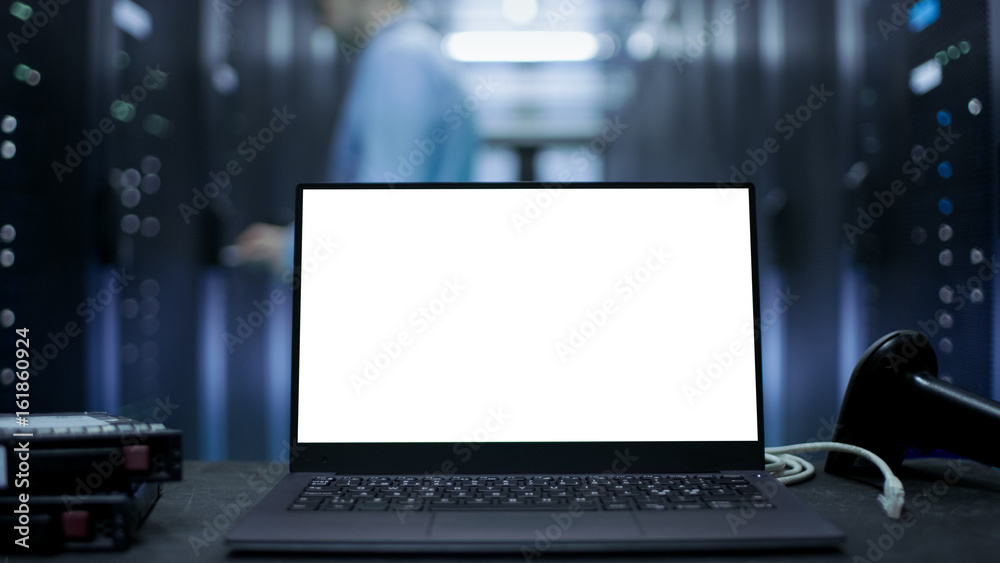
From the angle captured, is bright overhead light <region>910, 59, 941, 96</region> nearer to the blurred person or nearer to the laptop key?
the blurred person

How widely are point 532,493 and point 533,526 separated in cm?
7

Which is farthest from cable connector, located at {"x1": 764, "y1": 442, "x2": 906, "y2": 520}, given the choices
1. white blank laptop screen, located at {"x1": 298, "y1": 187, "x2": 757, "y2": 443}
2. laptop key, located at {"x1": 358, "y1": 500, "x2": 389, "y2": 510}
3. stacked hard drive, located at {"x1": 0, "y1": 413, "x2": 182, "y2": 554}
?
stacked hard drive, located at {"x1": 0, "y1": 413, "x2": 182, "y2": 554}

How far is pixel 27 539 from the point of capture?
51cm

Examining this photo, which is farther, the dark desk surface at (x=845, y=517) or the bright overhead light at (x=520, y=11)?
the bright overhead light at (x=520, y=11)

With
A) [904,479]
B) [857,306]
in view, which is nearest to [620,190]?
[904,479]

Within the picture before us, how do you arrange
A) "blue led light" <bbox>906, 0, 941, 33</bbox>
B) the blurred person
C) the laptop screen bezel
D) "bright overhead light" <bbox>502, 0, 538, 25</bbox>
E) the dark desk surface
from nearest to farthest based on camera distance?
the dark desk surface, the laptop screen bezel, "blue led light" <bbox>906, 0, 941, 33</bbox>, the blurred person, "bright overhead light" <bbox>502, 0, 538, 25</bbox>

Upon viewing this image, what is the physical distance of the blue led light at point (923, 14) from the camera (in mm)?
1168

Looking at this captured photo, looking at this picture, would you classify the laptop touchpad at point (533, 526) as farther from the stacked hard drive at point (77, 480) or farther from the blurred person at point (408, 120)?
the blurred person at point (408, 120)

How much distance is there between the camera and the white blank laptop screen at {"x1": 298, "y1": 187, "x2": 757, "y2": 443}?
68 centimetres

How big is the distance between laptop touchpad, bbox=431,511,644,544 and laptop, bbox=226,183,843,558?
0.09m

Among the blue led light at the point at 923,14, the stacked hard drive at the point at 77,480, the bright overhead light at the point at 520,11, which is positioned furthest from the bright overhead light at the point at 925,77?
the stacked hard drive at the point at 77,480

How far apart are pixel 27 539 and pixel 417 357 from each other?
368mm

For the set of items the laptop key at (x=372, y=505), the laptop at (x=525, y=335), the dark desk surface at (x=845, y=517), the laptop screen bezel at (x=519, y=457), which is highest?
the laptop at (x=525, y=335)

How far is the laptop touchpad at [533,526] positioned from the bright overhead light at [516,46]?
185 cm
